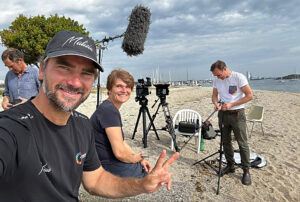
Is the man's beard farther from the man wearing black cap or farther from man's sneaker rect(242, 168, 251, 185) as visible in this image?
man's sneaker rect(242, 168, 251, 185)

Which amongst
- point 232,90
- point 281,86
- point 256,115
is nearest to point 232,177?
point 232,90

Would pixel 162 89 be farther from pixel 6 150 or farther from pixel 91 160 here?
pixel 6 150

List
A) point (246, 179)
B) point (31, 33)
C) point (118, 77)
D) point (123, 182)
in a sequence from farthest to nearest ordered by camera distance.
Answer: point (31, 33) < point (246, 179) < point (118, 77) < point (123, 182)

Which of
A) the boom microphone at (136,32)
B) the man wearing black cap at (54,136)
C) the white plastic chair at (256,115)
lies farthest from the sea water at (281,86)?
the man wearing black cap at (54,136)

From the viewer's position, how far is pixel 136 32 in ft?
10.8

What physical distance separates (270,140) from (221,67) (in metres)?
4.20

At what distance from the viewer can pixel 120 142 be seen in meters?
2.02

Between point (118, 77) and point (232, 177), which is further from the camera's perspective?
point (232, 177)

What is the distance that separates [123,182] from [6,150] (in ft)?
2.71

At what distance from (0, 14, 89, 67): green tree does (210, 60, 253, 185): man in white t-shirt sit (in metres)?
20.2

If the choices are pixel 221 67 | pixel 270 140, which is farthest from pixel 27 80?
pixel 270 140

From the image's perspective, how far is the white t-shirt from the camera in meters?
3.40

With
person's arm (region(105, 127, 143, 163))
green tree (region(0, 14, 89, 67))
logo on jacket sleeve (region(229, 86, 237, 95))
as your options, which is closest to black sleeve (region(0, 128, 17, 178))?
person's arm (region(105, 127, 143, 163))

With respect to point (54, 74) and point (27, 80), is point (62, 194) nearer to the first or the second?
point (54, 74)
